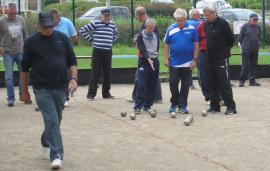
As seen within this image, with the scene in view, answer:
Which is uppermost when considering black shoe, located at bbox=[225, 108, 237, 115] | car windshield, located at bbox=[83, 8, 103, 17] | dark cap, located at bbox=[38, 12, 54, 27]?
dark cap, located at bbox=[38, 12, 54, 27]

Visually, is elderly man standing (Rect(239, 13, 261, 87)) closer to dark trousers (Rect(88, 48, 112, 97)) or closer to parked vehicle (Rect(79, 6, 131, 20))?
dark trousers (Rect(88, 48, 112, 97))

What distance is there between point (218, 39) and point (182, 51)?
0.66 metres

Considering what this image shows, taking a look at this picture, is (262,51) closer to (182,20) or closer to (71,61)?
(182,20)

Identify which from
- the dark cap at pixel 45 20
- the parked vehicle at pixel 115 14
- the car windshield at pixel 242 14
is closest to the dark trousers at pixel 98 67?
the dark cap at pixel 45 20

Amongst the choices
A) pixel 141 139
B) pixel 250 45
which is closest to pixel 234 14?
pixel 250 45

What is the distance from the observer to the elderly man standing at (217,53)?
11156 millimetres

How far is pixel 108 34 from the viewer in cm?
1334

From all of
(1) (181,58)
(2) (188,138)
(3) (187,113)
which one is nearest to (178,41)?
(1) (181,58)

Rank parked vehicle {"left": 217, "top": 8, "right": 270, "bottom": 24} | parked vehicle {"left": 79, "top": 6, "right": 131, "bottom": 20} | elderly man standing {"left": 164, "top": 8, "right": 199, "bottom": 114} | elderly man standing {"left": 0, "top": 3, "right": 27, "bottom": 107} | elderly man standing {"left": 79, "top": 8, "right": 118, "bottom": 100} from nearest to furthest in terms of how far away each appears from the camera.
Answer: elderly man standing {"left": 164, "top": 8, "right": 199, "bottom": 114} → elderly man standing {"left": 0, "top": 3, "right": 27, "bottom": 107} → elderly man standing {"left": 79, "top": 8, "right": 118, "bottom": 100} → parked vehicle {"left": 79, "top": 6, "right": 131, "bottom": 20} → parked vehicle {"left": 217, "top": 8, "right": 270, "bottom": 24}

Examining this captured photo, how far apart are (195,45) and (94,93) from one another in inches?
120

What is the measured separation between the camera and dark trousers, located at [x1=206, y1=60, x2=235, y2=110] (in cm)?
1132

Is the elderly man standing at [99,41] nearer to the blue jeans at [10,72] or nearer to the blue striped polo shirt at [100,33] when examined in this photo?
the blue striped polo shirt at [100,33]

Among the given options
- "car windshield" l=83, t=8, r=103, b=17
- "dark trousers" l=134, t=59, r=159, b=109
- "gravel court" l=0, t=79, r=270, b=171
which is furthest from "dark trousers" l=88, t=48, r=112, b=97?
"car windshield" l=83, t=8, r=103, b=17

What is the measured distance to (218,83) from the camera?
11.5 metres
